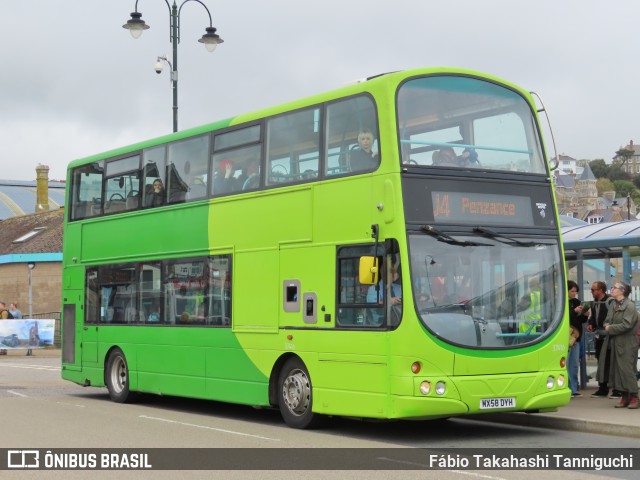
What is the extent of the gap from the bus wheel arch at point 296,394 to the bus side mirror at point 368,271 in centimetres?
202

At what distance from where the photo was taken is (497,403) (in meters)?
12.9

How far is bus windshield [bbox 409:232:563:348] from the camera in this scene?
12742mm

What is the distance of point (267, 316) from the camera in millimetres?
15133

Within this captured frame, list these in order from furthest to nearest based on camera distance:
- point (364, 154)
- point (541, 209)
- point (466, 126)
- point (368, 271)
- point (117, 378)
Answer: point (117, 378), point (541, 209), point (466, 126), point (364, 154), point (368, 271)

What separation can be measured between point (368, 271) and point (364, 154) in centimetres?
159

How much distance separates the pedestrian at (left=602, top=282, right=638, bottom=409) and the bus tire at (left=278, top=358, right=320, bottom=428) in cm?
451

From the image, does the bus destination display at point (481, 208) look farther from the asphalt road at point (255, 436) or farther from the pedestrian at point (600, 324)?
the pedestrian at point (600, 324)

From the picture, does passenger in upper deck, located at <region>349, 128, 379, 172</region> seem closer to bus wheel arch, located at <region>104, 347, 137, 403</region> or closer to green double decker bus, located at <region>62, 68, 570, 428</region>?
green double decker bus, located at <region>62, 68, 570, 428</region>

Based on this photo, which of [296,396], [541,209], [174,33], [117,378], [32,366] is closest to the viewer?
[541,209]

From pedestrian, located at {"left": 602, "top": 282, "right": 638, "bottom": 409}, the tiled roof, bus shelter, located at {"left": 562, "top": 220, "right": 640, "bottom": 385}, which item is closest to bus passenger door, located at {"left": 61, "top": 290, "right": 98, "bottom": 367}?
bus shelter, located at {"left": 562, "top": 220, "right": 640, "bottom": 385}

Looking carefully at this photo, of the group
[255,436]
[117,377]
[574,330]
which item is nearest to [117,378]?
[117,377]

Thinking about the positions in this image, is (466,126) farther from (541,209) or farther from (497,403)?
(497,403)

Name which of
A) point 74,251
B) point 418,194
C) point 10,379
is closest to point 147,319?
point 74,251

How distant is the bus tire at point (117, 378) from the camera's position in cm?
1927
